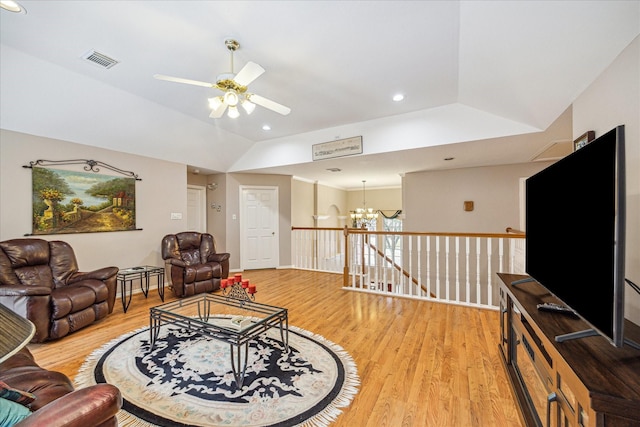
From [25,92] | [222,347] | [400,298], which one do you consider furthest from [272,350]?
[25,92]

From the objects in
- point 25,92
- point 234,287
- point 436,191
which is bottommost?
point 234,287

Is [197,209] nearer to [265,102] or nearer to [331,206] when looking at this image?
[265,102]

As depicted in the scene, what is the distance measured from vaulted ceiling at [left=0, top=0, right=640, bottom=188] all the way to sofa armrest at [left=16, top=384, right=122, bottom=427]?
233 cm

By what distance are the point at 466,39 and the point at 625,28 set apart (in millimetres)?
867

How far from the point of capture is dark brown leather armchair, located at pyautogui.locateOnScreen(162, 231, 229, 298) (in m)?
3.91

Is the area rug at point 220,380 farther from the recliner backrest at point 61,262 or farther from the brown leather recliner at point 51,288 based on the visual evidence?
the recliner backrest at point 61,262

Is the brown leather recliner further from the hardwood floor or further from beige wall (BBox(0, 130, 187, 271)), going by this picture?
beige wall (BBox(0, 130, 187, 271))

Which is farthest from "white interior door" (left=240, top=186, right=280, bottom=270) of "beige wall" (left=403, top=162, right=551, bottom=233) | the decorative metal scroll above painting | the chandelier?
"beige wall" (left=403, top=162, right=551, bottom=233)

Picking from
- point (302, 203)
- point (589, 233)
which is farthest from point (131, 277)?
point (589, 233)

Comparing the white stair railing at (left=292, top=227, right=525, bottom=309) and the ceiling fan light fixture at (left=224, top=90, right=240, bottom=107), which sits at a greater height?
the ceiling fan light fixture at (left=224, top=90, right=240, bottom=107)

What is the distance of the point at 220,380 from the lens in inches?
76.2

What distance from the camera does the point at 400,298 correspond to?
3.79 meters

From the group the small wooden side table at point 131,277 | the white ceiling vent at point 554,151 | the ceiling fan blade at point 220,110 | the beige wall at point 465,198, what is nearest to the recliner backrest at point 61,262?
the small wooden side table at point 131,277

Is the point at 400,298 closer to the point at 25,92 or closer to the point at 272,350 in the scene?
the point at 272,350
